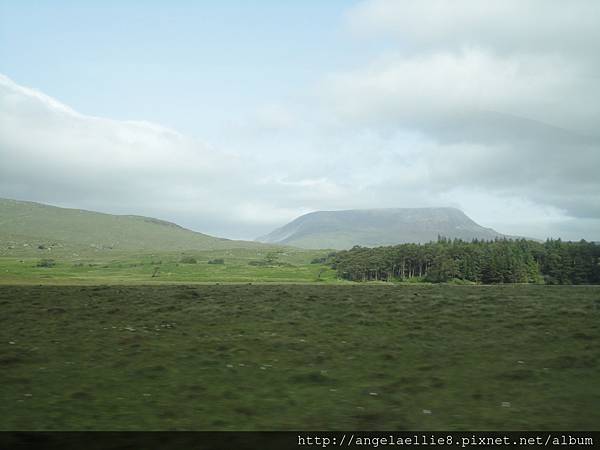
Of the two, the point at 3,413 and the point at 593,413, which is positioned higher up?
the point at 593,413

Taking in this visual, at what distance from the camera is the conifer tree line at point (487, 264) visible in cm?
14262

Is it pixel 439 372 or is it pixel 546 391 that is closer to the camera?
pixel 546 391

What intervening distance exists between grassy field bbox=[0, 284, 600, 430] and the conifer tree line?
5048 inches

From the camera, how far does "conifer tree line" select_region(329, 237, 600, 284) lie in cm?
14262

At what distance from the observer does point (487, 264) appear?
151 metres

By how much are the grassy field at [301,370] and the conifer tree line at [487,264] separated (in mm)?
128212

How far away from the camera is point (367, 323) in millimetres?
25734

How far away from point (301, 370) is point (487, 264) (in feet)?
487

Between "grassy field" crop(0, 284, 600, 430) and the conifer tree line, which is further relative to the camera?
the conifer tree line

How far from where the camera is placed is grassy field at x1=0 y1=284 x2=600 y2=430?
11398 mm

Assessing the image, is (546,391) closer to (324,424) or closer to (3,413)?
(324,424)
